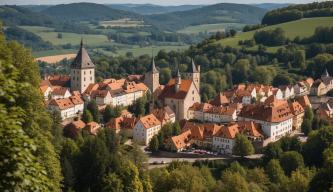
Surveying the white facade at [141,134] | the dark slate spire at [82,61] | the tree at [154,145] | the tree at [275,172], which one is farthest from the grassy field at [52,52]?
the tree at [275,172]

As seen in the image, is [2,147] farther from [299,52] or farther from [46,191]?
[299,52]

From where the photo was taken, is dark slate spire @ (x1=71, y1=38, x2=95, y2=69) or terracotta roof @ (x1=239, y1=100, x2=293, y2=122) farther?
dark slate spire @ (x1=71, y1=38, x2=95, y2=69)

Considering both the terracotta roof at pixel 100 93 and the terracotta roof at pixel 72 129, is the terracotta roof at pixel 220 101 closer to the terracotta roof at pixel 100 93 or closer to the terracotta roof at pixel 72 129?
the terracotta roof at pixel 100 93

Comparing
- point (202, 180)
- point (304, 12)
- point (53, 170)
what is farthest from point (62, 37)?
point (53, 170)

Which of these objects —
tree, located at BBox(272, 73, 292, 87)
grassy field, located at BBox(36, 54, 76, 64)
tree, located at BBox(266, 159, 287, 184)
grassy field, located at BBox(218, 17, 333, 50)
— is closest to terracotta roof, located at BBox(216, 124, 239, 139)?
tree, located at BBox(266, 159, 287, 184)

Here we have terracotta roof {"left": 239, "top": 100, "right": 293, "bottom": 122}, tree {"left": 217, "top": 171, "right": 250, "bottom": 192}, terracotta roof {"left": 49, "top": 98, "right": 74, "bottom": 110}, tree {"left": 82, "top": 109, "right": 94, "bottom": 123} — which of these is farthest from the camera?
terracotta roof {"left": 49, "top": 98, "right": 74, "bottom": 110}

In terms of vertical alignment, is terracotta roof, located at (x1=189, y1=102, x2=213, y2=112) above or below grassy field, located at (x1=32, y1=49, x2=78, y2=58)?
above

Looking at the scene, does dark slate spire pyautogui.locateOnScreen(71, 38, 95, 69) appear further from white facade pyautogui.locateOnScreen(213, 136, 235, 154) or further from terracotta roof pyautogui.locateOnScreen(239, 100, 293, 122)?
white facade pyautogui.locateOnScreen(213, 136, 235, 154)

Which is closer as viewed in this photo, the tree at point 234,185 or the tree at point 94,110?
the tree at point 234,185
